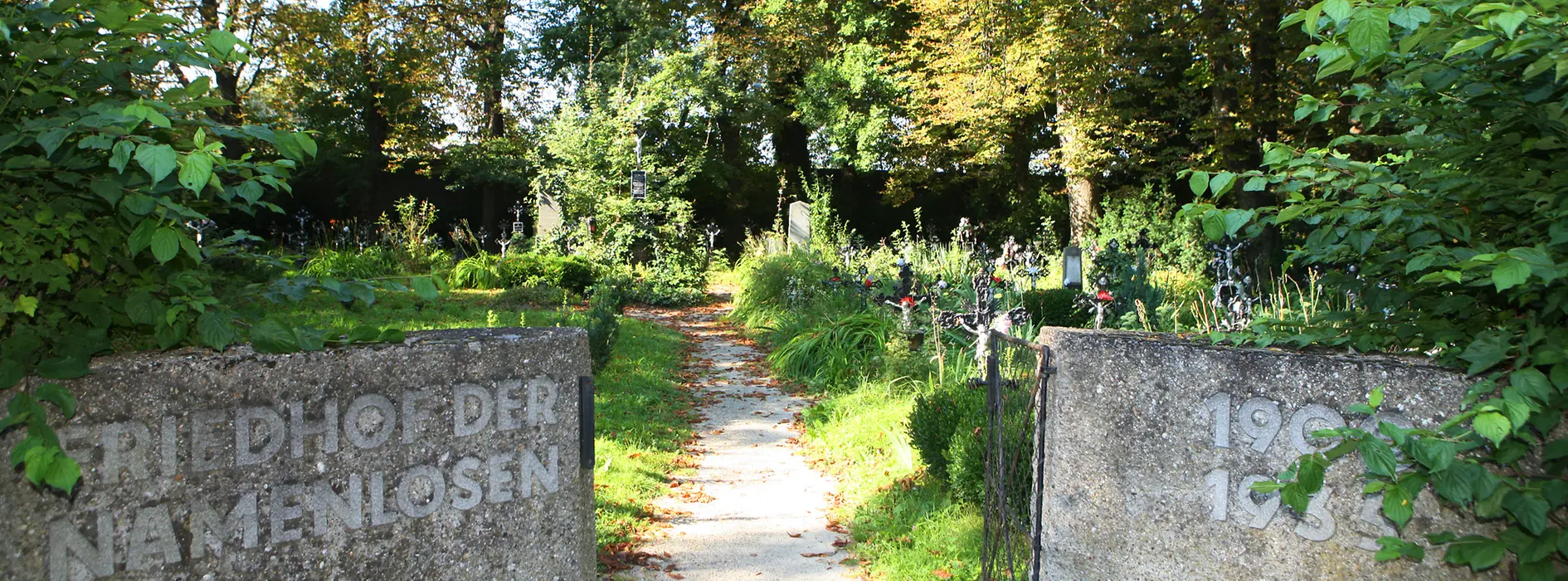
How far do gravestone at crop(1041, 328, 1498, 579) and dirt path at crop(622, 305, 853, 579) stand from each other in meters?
1.52

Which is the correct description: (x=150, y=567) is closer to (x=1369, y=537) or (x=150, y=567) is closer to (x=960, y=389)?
(x=1369, y=537)

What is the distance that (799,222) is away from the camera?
651 inches

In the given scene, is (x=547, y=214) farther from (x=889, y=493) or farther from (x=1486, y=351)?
(x=1486, y=351)

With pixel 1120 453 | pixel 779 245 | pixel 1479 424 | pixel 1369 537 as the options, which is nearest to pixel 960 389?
pixel 1120 453

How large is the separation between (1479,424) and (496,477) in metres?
2.33

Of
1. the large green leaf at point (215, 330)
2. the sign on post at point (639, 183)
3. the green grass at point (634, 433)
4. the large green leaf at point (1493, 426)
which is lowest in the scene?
the green grass at point (634, 433)

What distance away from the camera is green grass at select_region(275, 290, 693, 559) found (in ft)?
15.3

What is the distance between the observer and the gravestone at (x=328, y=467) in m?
2.08

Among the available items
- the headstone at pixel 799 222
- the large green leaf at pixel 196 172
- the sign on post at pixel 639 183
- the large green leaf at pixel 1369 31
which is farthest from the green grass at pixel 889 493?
the headstone at pixel 799 222

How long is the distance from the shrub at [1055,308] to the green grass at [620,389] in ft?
10.3

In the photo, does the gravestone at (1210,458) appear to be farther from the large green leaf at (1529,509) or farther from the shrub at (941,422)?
the shrub at (941,422)

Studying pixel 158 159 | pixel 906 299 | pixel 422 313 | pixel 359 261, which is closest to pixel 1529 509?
pixel 158 159

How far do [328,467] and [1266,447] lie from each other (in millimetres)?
2429

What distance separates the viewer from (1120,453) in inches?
101
